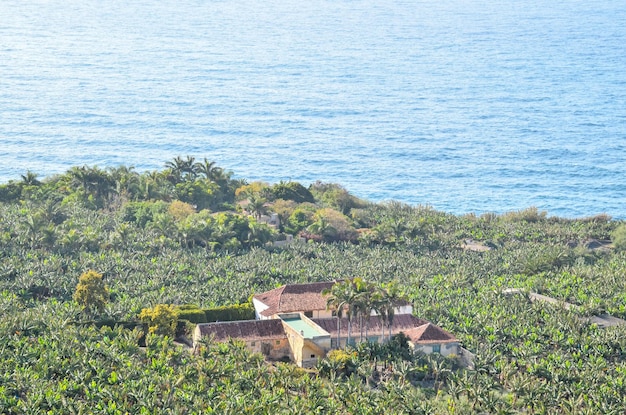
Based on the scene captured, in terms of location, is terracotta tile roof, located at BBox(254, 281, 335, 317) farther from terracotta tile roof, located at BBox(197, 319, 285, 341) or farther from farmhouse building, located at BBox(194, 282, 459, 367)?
terracotta tile roof, located at BBox(197, 319, 285, 341)

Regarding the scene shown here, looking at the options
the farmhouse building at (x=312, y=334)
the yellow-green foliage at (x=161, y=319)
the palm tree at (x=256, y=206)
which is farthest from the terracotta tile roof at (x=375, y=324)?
the palm tree at (x=256, y=206)

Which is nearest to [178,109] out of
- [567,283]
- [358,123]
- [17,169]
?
[358,123]

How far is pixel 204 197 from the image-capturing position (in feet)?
363

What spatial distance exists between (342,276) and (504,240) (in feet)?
89.9

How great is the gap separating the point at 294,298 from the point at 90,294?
46.0 feet

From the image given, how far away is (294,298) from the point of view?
7069cm

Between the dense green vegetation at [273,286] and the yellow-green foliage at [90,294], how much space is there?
0.36 metres

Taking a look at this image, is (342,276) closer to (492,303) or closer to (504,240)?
(492,303)

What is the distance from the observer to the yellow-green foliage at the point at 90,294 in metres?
69.3

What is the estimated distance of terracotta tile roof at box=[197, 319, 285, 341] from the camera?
63938mm

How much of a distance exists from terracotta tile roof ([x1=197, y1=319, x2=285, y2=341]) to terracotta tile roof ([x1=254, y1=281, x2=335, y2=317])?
9.89 feet

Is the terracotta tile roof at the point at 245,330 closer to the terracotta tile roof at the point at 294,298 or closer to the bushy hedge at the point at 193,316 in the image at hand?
the terracotta tile roof at the point at 294,298

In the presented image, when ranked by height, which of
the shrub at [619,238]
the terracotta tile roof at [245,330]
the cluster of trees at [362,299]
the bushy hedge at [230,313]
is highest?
the cluster of trees at [362,299]

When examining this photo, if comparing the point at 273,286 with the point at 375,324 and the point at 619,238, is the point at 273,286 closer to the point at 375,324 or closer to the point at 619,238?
the point at 375,324
